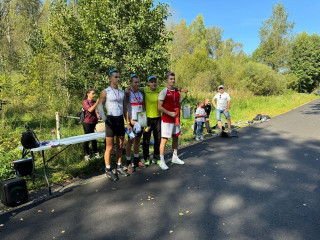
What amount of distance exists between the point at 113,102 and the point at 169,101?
122cm

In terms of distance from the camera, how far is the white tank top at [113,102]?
15.7 ft

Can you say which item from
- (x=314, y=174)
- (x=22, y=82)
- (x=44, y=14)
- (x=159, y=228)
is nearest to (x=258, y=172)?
(x=314, y=174)

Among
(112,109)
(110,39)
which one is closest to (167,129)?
(112,109)

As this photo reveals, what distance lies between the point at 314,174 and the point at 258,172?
1.07m

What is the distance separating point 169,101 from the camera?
527 centimetres

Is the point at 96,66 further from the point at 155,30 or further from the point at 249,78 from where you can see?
the point at 249,78

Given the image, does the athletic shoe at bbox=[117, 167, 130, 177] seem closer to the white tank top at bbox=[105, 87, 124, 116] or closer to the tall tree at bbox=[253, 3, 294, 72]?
the white tank top at bbox=[105, 87, 124, 116]

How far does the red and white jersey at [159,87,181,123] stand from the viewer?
5188mm

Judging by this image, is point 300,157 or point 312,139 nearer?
point 300,157

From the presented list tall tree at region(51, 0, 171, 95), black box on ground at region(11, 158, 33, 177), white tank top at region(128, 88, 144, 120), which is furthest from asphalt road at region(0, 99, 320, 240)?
tall tree at region(51, 0, 171, 95)

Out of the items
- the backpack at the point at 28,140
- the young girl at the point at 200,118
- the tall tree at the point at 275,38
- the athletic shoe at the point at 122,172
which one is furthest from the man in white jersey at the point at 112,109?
the tall tree at the point at 275,38

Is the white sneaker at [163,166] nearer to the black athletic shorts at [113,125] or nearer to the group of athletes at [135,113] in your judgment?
the group of athletes at [135,113]

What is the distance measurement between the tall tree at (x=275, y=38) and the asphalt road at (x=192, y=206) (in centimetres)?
4807

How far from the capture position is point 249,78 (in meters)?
30.2
